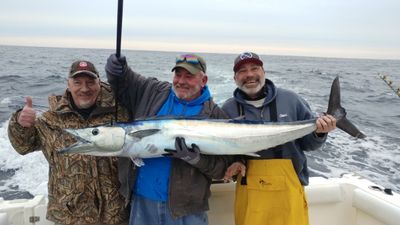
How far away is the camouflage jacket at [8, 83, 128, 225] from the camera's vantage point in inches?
143

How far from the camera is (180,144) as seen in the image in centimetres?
337

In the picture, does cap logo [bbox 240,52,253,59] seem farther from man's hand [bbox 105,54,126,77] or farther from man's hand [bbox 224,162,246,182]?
man's hand [bbox 105,54,126,77]

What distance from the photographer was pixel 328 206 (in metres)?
4.95

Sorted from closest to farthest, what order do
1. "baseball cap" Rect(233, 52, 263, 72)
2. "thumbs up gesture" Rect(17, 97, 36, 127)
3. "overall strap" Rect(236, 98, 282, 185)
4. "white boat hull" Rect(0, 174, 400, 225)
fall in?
"thumbs up gesture" Rect(17, 97, 36, 127) → "overall strap" Rect(236, 98, 282, 185) → "baseball cap" Rect(233, 52, 263, 72) → "white boat hull" Rect(0, 174, 400, 225)

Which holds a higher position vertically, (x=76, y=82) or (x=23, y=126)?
(x=76, y=82)

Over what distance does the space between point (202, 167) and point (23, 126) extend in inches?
65.0

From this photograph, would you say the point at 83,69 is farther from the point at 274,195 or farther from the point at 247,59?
the point at 274,195

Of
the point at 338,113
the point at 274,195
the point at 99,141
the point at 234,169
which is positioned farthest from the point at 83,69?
the point at 338,113

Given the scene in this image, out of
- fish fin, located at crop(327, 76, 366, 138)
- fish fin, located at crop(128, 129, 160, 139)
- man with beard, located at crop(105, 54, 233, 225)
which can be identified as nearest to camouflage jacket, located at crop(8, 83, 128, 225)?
man with beard, located at crop(105, 54, 233, 225)

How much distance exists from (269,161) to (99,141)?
63.2 inches

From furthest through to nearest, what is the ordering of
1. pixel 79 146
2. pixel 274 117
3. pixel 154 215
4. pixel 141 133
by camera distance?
pixel 274 117
pixel 154 215
pixel 141 133
pixel 79 146

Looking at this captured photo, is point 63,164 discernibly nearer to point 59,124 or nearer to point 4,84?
point 59,124

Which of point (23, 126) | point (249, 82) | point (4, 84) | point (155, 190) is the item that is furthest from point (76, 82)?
point (4, 84)

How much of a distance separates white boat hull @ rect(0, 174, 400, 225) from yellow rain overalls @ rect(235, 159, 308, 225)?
757 mm
